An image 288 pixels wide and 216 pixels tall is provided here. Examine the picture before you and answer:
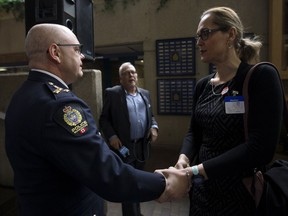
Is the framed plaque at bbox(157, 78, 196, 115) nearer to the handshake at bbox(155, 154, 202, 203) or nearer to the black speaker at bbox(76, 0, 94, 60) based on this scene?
the black speaker at bbox(76, 0, 94, 60)

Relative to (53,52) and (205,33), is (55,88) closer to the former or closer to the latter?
(53,52)

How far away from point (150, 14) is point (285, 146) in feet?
12.2

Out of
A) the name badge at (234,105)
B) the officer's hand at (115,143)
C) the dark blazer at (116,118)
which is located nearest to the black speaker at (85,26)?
the dark blazer at (116,118)

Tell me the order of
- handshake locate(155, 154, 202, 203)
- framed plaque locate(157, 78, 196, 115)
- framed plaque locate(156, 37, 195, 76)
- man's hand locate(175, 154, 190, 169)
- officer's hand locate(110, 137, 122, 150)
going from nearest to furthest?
handshake locate(155, 154, 202, 203)
man's hand locate(175, 154, 190, 169)
officer's hand locate(110, 137, 122, 150)
framed plaque locate(156, 37, 195, 76)
framed plaque locate(157, 78, 196, 115)

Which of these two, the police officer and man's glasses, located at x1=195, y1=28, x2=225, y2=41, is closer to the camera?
the police officer

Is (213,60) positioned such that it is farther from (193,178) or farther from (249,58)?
(193,178)

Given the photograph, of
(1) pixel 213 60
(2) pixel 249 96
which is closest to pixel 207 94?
(1) pixel 213 60

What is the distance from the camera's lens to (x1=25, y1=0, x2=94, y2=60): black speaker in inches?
83.7

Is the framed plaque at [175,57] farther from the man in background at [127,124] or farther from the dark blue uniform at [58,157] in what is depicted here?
the dark blue uniform at [58,157]

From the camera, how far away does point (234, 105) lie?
1312 mm

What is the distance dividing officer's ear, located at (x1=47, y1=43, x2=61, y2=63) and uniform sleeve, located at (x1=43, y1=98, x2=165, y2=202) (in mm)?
275

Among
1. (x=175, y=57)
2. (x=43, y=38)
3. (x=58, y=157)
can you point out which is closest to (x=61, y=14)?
(x=43, y=38)

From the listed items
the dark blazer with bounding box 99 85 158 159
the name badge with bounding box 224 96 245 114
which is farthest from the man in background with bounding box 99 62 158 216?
the name badge with bounding box 224 96 245 114

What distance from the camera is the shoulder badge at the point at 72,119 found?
1104mm
